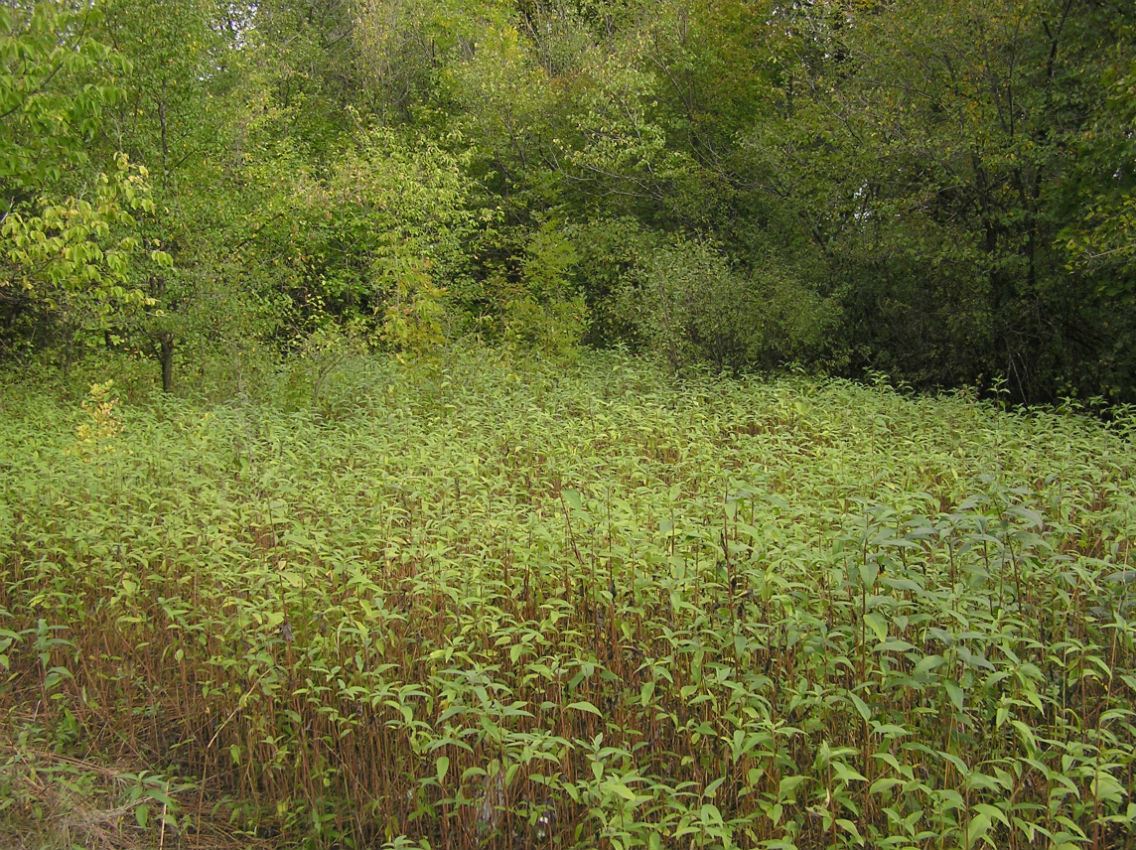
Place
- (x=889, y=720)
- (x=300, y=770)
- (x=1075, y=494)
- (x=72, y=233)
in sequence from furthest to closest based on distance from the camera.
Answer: (x=72, y=233)
(x=1075, y=494)
(x=300, y=770)
(x=889, y=720)

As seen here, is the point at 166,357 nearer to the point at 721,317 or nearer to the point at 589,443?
the point at 589,443

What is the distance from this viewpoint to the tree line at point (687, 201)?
890 centimetres

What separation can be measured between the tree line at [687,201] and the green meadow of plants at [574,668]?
348cm

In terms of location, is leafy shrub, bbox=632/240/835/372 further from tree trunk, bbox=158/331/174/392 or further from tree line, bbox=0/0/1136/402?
tree trunk, bbox=158/331/174/392

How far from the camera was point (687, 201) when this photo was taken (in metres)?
15.8

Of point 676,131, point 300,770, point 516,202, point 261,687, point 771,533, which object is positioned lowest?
point 300,770

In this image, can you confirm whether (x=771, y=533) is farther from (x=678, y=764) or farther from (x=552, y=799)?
(x=552, y=799)

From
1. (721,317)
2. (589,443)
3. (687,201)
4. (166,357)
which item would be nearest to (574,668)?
(589,443)

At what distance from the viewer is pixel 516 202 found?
1777 cm

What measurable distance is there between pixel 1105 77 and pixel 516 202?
435 inches

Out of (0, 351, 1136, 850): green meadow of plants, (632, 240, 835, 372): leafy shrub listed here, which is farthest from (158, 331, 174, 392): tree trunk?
(632, 240, 835, 372): leafy shrub

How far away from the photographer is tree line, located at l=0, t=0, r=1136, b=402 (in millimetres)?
8898

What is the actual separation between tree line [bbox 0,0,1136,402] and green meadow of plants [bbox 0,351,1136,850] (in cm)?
348

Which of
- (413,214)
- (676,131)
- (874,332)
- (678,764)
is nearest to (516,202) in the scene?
(676,131)
